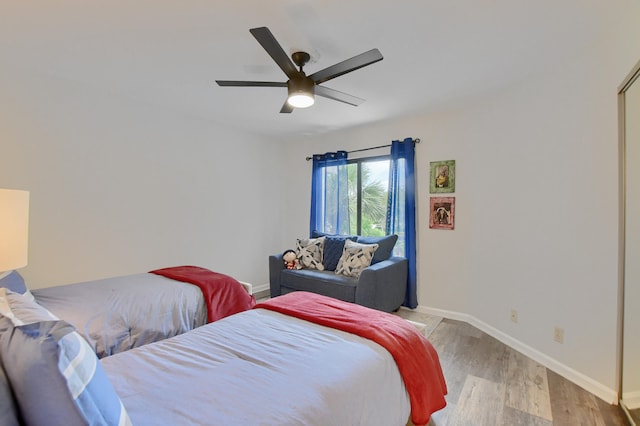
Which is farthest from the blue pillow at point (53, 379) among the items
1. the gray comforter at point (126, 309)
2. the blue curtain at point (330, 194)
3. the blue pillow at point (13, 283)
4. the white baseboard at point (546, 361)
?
the blue curtain at point (330, 194)

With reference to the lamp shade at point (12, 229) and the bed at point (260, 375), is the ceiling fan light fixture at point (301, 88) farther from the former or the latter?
the lamp shade at point (12, 229)

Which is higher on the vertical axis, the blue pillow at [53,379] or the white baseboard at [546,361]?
the blue pillow at [53,379]

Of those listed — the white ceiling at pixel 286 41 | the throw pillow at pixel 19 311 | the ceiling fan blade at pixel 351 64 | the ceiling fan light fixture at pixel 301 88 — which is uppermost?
the white ceiling at pixel 286 41

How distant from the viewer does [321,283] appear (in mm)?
3449

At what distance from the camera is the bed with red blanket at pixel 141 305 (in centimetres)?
183

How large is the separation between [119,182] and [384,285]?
2.95 m

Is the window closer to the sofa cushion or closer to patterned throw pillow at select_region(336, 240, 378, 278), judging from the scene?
patterned throw pillow at select_region(336, 240, 378, 278)

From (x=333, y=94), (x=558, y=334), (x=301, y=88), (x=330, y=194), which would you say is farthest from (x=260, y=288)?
(x=558, y=334)

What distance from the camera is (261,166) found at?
4723 mm

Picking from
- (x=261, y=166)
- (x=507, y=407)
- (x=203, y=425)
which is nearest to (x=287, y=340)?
(x=203, y=425)

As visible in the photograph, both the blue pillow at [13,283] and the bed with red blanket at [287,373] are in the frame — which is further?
the blue pillow at [13,283]

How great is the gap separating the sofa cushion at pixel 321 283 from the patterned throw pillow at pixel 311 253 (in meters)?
0.11

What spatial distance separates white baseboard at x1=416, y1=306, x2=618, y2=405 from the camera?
2.00m

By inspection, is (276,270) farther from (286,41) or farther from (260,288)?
(286,41)
